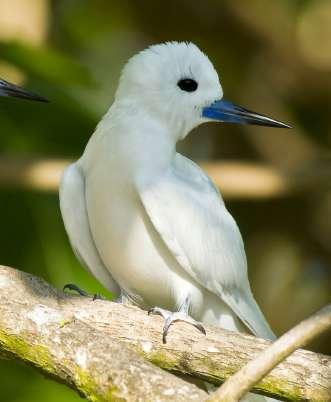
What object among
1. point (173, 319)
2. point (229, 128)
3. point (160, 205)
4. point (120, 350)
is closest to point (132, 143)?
→ point (160, 205)

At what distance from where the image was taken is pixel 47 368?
394cm

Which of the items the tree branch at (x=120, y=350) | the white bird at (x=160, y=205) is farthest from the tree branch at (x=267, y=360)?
the white bird at (x=160, y=205)

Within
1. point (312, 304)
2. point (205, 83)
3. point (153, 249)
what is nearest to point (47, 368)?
point (153, 249)

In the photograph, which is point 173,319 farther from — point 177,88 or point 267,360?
point 177,88

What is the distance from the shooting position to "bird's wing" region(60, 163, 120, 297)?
17.2 ft

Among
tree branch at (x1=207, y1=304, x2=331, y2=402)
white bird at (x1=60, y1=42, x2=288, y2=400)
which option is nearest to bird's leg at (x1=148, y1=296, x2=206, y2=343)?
white bird at (x1=60, y1=42, x2=288, y2=400)

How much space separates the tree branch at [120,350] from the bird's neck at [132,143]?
0.78 metres

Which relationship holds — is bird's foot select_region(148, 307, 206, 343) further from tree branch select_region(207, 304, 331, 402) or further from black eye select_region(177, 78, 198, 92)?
black eye select_region(177, 78, 198, 92)

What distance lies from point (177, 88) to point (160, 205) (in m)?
0.67

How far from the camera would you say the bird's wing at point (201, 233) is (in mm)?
5051

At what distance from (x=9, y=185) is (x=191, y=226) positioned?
1.50 m

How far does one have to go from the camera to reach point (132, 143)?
17.2 ft

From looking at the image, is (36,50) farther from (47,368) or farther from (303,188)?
(47,368)

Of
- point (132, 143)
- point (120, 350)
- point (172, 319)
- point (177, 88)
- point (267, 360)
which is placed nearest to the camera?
point (267, 360)
